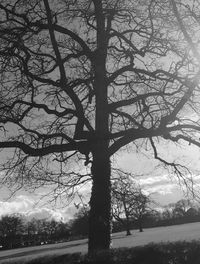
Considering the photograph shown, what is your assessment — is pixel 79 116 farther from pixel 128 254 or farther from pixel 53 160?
pixel 128 254

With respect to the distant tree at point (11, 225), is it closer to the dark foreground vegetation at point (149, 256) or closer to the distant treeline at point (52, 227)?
the distant treeline at point (52, 227)

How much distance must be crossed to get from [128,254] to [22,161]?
5.78 m

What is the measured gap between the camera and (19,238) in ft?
418

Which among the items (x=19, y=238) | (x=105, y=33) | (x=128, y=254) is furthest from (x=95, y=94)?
(x=19, y=238)

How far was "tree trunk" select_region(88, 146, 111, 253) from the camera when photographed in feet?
39.1

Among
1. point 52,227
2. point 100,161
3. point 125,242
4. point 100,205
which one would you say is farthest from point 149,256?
point 52,227

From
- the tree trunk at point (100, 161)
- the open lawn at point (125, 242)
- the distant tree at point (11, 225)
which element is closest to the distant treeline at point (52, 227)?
the distant tree at point (11, 225)

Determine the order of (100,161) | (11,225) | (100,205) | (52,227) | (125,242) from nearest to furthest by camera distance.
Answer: (100,205) < (100,161) < (125,242) < (11,225) < (52,227)

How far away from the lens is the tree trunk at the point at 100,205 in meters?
11.9

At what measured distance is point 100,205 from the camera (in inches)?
481

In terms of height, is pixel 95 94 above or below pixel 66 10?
below

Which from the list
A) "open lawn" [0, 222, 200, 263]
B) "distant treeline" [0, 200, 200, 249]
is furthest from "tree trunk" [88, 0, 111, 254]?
"distant treeline" [0, 200, 200, 249]

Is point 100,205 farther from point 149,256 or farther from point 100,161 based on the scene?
point 149,256

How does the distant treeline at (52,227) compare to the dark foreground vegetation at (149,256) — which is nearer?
the dark foreground vegetation at (149,256)
